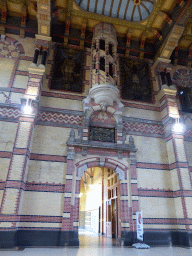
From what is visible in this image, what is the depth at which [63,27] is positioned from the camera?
10.5 metres

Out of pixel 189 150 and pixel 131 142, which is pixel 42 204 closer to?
pixel 131 142

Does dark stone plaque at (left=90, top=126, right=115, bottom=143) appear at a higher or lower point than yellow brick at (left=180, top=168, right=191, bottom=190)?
higher

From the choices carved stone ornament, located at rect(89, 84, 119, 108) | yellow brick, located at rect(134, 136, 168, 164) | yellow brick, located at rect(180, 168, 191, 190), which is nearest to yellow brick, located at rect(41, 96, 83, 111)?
carved stone ornament, located at rect(89, 84, 119, 108)

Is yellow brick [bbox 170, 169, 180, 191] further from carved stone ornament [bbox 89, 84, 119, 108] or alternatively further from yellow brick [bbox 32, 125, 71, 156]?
yellow brick [bbox 32, 125, 71, 156]

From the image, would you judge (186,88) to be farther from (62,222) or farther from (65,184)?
(62,222)

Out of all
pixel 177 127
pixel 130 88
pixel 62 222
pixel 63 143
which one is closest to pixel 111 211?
pixel 62 222

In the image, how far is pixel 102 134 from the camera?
8.62m

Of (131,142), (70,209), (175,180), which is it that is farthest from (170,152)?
(70,209)

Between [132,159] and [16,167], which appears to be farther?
[132,159]

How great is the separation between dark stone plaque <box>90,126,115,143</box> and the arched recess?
910 mm

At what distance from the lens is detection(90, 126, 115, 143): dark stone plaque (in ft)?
27.8

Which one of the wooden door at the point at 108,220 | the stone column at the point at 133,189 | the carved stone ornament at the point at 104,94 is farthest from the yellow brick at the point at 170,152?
the wooden door at the point at 108,220

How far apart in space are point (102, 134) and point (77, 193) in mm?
2803

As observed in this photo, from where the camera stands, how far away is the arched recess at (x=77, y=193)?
6.87m
